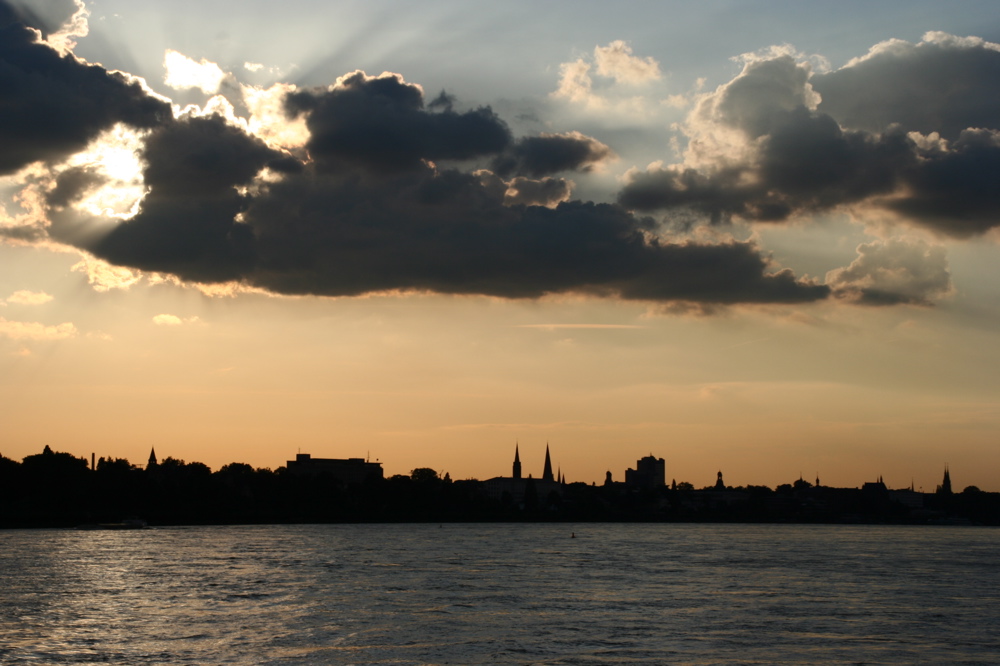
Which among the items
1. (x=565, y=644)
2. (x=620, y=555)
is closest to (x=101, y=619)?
(x=565, y=644)

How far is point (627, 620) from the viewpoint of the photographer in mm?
65375

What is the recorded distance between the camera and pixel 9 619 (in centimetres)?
6331

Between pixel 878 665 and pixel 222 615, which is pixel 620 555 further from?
pixel 878 665

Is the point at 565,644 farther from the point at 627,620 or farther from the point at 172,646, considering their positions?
the point at 172,646

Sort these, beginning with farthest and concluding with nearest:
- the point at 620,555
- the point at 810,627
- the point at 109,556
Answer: the point at 620,555
the point at 109,556
the point at 810,627

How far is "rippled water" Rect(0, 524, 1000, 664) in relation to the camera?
176 ft

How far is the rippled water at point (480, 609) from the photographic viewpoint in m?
53.5

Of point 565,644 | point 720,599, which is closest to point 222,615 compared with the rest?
point 565,644

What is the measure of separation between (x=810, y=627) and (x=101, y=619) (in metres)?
41.6

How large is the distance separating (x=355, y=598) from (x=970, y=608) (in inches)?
1681

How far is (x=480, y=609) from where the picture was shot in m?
70.6

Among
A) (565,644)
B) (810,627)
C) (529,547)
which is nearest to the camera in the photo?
(565,644)

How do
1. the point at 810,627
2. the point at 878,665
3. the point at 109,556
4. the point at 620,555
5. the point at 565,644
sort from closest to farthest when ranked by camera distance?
the point at 878,665, the point at 565,644, the point at 810,627, the point at 109,556, the point at 620,555

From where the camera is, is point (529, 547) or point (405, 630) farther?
point (529, 547)
